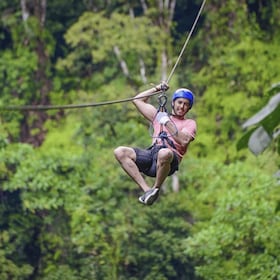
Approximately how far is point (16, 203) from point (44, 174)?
62cm

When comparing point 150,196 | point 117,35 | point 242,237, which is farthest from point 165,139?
point 117,35

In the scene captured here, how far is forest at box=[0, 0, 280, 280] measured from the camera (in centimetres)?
1190

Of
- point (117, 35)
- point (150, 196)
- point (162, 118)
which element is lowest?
point (150, 196)

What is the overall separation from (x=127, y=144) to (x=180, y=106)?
8373mm

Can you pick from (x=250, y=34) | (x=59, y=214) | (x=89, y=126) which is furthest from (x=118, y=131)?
(x=250, y=34)

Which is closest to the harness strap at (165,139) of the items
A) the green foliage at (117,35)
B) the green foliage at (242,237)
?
the green foliage at (242,237)

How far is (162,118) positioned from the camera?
4.86 meters

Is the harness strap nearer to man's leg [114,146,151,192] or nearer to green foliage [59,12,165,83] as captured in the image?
man's leg [114,146,151,192]

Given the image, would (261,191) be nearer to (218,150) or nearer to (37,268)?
(37,268)

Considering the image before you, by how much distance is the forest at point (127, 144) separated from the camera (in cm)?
1190

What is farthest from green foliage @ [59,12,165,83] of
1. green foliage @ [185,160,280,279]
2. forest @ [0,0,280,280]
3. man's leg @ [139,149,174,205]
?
man's leg @ [139,149,174,205]

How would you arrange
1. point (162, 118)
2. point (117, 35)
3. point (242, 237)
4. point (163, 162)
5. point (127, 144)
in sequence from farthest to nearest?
point (117, 35), point (127, 144), point (242, 237), point (163, 162), point (162, 118)

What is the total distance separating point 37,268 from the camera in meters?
13.2

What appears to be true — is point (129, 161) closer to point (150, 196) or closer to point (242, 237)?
point (150, 196)
